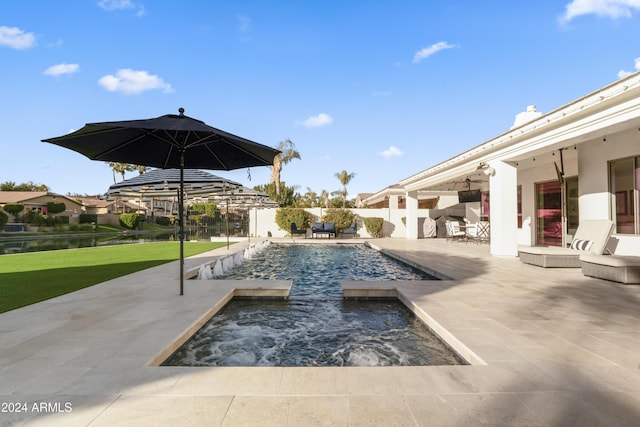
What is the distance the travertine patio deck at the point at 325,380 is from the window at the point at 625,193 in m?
5.42

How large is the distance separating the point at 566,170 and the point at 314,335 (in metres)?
11.1

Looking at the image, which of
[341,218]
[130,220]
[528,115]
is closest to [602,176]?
[528,115]

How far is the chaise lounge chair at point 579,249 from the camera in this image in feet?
22.9

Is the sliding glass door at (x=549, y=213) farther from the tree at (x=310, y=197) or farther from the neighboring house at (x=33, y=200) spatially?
the neighboring house at (x=33, y=200)

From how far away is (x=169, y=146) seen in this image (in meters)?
5.25

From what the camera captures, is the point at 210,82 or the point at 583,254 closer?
the point at 583,254

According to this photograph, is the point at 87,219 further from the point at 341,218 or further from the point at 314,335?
the point at 314,335

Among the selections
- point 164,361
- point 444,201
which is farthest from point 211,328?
point 444,201

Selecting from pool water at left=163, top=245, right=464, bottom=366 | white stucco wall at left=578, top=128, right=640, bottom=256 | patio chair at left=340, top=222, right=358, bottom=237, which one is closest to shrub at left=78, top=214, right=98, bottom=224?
patio chair at left=340, top=222, right=358, bottom=237

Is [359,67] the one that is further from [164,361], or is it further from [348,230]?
[164,361]

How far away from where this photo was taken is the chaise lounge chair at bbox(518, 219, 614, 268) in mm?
6965

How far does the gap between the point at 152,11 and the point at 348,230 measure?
13654mm

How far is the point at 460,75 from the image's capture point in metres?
14.7

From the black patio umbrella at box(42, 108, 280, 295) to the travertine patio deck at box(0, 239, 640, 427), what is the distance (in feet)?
6.25
